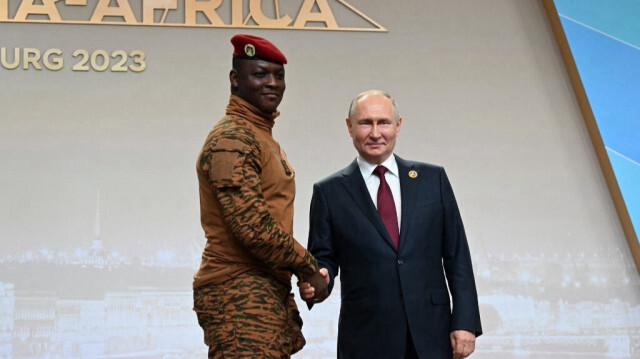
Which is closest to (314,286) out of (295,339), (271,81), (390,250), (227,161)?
(295,339)

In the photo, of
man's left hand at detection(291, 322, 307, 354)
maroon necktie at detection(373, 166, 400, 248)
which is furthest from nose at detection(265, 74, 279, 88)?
man's left hand at detection(291, 322, 307, 354)

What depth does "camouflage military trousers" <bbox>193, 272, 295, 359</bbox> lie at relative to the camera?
86.4 inches

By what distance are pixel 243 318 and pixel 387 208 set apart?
637 mm

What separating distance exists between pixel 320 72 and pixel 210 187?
7.28ft

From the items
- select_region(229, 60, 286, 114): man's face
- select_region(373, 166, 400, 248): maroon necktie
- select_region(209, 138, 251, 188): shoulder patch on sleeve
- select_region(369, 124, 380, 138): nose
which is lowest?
select_region(373, 166, 400, 248): maroon necktie

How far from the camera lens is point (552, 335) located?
4.37 metres

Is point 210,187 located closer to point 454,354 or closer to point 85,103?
point 454,354

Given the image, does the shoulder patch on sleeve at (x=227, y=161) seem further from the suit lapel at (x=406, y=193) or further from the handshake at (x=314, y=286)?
the suit lapel at (x=406, y=193)

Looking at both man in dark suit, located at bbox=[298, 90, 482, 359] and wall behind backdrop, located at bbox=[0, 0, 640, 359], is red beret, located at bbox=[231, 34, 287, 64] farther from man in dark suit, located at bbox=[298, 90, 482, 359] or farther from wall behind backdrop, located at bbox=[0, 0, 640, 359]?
wall behind backdrop, located at bbox=[0, 0, 640, 359]

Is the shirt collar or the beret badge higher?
the beret badge

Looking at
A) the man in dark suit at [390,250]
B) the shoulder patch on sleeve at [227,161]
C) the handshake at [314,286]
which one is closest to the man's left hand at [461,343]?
the man in dark suit at [390,250]

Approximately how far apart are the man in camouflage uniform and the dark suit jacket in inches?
8.9

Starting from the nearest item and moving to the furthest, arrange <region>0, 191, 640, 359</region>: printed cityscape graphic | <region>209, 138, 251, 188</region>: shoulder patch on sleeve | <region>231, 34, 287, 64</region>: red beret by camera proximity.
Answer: <region>209, 138, 251, 188</region>: shoulder patch on sleeve
<region>231, 34, 287, 64</region>: red beret
<region>0, 191, 640, 359</region>: printed cityscape graphic

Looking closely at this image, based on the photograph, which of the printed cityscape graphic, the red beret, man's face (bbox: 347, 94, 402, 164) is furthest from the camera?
the printed cityscape graphic
